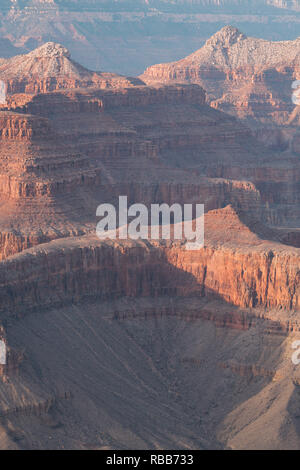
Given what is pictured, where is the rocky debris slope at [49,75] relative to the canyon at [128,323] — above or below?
above

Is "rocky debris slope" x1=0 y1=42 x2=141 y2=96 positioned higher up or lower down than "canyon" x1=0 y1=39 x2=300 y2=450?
higher up

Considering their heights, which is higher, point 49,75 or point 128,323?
point 49,75

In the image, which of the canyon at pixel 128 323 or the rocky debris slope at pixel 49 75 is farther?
the rocky debris slope at pixel 49 75

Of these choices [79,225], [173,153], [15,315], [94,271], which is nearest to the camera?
[15,315]

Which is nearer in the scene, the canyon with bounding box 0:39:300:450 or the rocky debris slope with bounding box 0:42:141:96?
the canyon with bounding box 0:39:300:450

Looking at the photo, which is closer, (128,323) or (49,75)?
(128,323)
